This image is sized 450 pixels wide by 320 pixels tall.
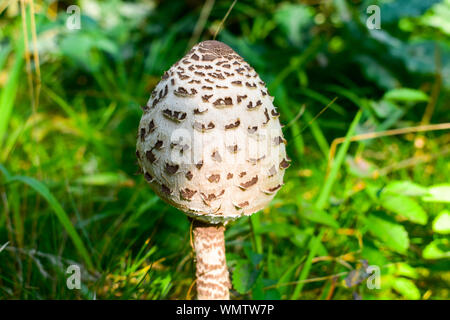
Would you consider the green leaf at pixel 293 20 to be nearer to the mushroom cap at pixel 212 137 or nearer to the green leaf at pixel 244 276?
the mushroom cap at pixel 212 137

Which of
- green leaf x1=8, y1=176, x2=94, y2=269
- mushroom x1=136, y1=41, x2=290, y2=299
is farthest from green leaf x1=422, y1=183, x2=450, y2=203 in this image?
green leaf x1=8, y1=176, x2=94, y2=269

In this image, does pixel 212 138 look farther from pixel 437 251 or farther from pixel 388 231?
pixel 437 251

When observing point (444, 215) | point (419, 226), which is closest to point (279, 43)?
point (419, 226)

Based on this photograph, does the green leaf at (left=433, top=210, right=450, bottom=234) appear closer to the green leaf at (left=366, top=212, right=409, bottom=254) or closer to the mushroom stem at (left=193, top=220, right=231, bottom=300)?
the green leaf at (left=366, top=212, right=409, bottom=254)

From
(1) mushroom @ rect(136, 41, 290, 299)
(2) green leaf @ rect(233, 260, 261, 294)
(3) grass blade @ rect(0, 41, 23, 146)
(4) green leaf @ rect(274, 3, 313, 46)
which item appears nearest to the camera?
(1) mushroom @ rect(136, 41, 290, 299)

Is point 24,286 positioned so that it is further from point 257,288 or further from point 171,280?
point 257,288

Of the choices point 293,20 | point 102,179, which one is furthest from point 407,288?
point 293,20
